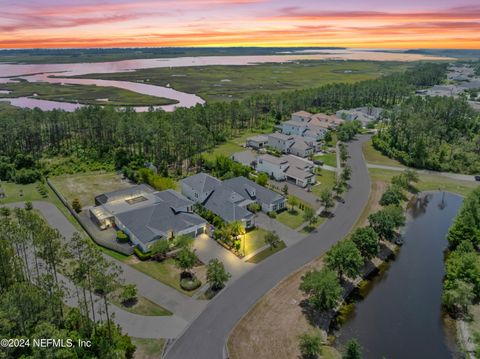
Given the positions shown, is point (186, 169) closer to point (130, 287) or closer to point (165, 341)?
point (130, 287)

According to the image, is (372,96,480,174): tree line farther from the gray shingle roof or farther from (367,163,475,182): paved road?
the gray shingle roof

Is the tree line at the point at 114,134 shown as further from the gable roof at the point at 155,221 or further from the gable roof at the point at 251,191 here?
the gable roof at the point at 155,221

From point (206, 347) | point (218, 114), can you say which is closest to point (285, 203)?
point (206, 347)

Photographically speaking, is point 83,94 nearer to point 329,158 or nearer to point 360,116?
point 360,116

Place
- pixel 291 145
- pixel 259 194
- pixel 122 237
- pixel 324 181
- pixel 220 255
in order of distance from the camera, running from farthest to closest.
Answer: pixel 291 145
pixel 324 181
pixel 259 194
pixel 122 237
pixel 220 255

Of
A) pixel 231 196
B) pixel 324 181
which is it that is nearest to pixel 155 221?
pixel 231 196

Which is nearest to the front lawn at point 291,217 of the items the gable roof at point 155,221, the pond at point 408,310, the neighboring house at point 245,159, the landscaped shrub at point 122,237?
the gable roof at point 155,221
